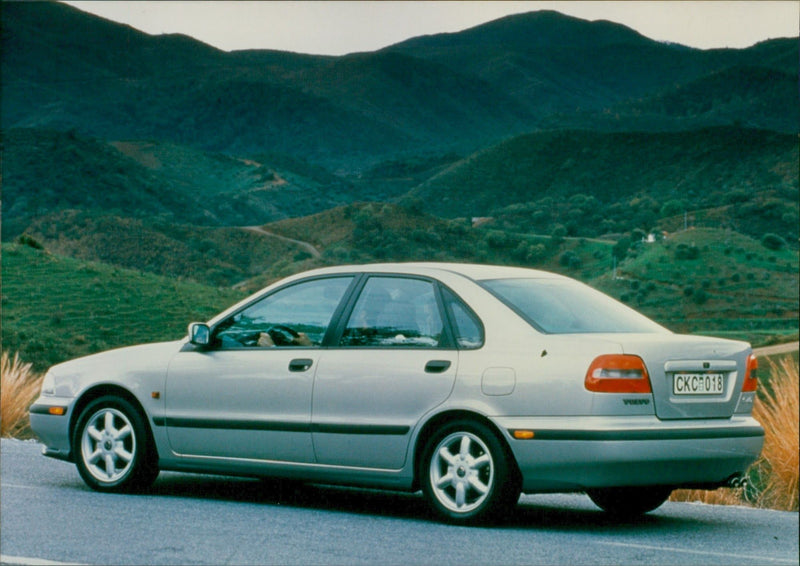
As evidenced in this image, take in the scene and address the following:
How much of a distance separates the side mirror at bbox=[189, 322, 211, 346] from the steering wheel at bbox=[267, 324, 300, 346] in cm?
41

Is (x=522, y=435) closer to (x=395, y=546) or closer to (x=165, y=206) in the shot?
(x=395, y=546)

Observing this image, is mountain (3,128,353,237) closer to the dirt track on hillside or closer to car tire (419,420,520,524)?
the dirt track on hillside

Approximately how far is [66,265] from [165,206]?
224 ft

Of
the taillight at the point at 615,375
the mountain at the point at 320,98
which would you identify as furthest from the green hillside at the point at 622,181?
the taillight at the point at 615,375

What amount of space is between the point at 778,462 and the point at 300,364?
14.0 feet

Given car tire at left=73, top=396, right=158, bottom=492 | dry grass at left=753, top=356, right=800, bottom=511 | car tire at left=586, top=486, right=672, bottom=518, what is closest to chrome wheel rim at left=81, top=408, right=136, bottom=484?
car tire at left=73, top=396, right=158, bottom=492

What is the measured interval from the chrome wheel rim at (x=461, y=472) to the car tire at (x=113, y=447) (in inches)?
91.6

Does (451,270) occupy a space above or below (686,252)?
above

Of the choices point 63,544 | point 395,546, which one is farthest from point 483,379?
point 63,544

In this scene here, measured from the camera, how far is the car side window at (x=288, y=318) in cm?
875

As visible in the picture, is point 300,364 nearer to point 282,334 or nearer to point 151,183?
point 282,334

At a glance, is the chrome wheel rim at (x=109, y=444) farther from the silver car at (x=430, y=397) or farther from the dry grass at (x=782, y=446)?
the dry grass at (x=782, y=446)

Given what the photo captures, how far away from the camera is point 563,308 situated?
8.21m

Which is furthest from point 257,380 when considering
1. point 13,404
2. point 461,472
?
point 13,404
